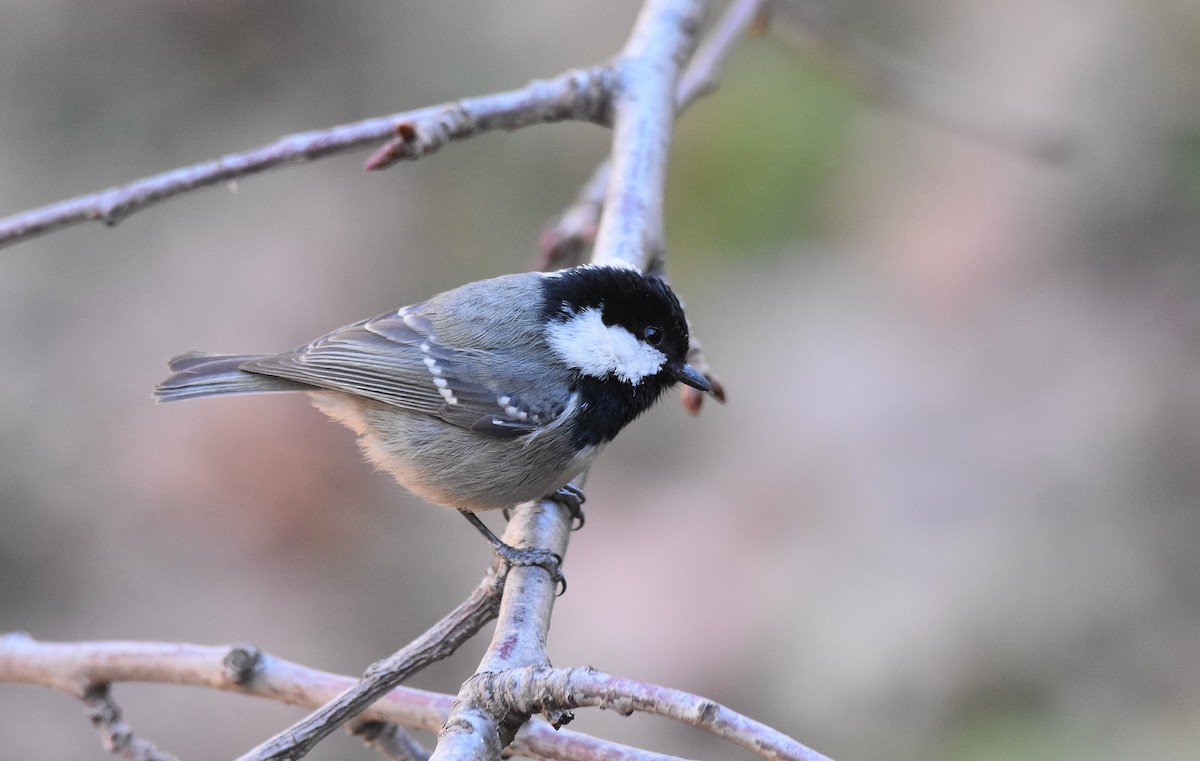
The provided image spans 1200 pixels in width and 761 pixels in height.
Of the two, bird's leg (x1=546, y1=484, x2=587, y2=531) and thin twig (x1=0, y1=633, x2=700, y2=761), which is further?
bird's leg (x1=546, y1=484, x2=587, y2=531)

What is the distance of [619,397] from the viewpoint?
8.32 feet

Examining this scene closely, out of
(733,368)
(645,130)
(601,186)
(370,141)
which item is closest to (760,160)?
(733,368)

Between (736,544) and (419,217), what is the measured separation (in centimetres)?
239

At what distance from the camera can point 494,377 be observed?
2553mm

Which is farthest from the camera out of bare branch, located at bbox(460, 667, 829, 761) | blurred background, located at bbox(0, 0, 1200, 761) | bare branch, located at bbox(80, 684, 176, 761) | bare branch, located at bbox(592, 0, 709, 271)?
blurred background, located at bbox(0, 0, 1200, 761)

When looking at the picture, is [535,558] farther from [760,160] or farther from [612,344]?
[760,160]

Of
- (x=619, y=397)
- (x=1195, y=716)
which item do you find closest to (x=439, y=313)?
(x=619, y=397)

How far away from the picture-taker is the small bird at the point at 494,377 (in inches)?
95.3

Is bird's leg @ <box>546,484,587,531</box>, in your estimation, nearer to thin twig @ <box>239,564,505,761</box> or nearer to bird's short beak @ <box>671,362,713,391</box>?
bird's short beak @ <box>671,362,713,391</box>

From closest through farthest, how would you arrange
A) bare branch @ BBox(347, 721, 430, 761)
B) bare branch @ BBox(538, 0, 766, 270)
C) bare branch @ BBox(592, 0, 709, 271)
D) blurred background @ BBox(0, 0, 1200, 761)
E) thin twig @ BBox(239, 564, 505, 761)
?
thin twig @ BBox(239, 564, 505, 761) → bare branch @ BBox(347, 721, 430, 761) → bare branch @ BBox(592, 0, 709, 271) → bare branch @ BBox(538, 0, 766, 270) → blurred background @ BBox(0, 0, 1200, 761)

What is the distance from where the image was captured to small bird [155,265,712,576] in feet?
7.94

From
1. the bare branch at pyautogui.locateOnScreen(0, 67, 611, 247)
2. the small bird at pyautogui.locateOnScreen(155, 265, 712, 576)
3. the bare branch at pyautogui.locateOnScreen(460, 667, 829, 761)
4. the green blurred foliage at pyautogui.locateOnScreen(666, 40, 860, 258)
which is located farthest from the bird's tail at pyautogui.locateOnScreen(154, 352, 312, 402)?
the green blurred foliage at pyautogui.locateOnScreen(666, 40, 860, 258)

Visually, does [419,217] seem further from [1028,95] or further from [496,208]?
[1028,95]

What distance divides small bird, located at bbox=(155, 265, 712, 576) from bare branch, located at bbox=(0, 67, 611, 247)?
0.38 metres
